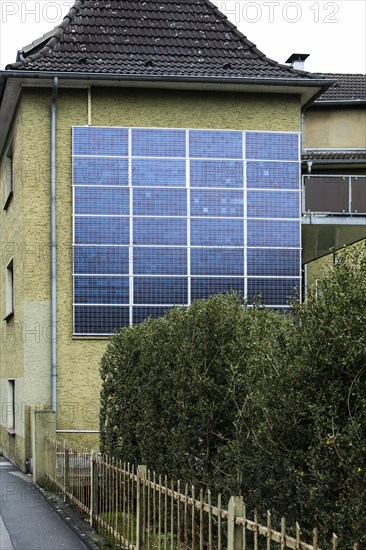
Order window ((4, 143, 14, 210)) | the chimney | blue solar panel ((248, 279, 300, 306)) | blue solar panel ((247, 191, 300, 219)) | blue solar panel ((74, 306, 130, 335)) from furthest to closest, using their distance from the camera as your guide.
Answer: the chimney
window ((4, 143, 14, 210))
blue solar panel ((247, 191, 300, 219))
blue solar panel ((248, 279, 300, 306))
blue solar panel ((74, 306, 130, 335))

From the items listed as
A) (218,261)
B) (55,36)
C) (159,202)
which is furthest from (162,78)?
(218,261)

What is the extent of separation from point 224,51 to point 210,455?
47.0 feet

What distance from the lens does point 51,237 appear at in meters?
21.0

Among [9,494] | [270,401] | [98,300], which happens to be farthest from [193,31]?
[270,401]

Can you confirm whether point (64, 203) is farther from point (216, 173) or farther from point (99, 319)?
point (216, 173)

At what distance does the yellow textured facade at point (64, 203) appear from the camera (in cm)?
2067

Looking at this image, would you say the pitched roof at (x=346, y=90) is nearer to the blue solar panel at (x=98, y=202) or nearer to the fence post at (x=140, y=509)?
the blue solar panel at (x=98, y=202)

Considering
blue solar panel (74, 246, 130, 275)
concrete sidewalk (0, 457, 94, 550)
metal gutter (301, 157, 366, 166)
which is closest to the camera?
concrete sidewalk (0, 457, 94, 550)

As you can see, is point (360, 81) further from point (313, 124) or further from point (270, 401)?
point (270, 401)

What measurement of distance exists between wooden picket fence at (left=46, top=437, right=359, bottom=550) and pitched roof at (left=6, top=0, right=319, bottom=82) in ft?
31.6

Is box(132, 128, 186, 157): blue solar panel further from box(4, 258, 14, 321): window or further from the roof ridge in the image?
box(4, 258, 14, 321): window

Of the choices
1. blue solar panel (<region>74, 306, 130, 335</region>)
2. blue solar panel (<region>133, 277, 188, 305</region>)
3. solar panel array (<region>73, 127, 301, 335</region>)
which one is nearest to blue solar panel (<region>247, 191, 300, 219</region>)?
solar panel array (<region>73, 127, 301, 335</region>)

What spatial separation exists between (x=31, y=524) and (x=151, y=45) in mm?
13127

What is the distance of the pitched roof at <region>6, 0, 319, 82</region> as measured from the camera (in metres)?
21.5
